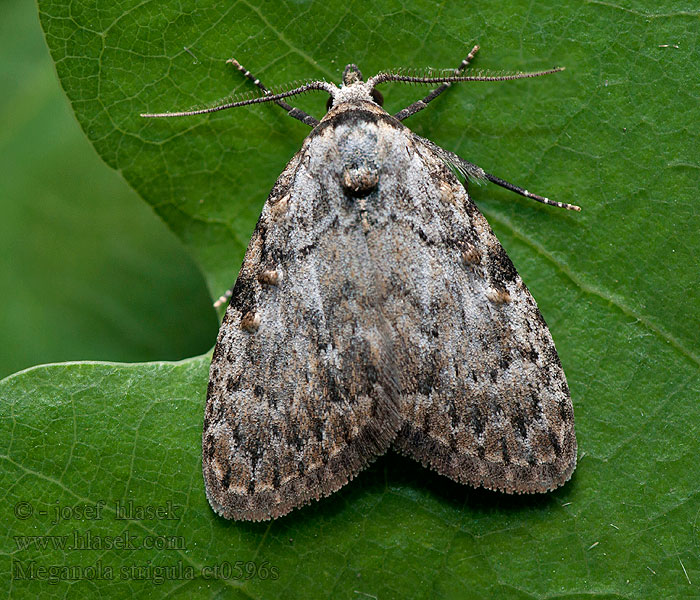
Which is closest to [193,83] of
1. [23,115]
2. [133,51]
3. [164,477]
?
[133,51]

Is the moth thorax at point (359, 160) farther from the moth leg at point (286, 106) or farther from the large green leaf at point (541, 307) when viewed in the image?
the large green leaf at point (541, 307)

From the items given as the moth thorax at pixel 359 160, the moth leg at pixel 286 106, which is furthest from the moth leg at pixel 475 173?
the moth leg at pixel 286 106

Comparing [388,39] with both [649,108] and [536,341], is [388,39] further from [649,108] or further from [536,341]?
[536,341]

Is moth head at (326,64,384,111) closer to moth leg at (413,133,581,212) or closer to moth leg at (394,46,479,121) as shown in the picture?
moth leg at (394,46,479,121)

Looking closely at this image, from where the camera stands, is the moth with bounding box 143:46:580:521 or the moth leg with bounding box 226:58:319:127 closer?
the moth with bounding box 143:46:580:521

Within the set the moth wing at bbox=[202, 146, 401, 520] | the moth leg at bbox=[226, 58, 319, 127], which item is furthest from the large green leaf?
the moth wing at bbox=[202, 146, 401, 520]
